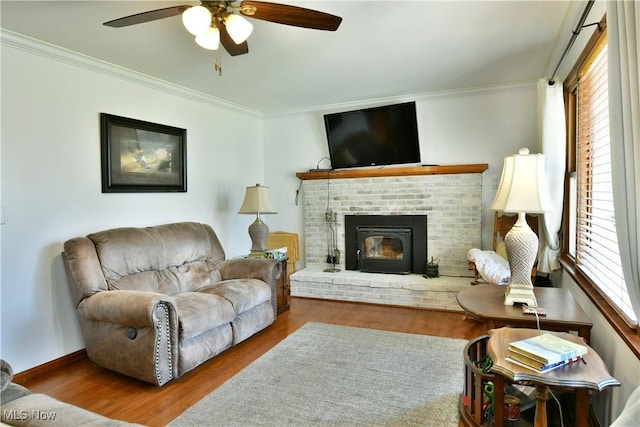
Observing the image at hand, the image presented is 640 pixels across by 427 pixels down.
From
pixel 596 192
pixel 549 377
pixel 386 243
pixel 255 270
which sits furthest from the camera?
pixel 386 243

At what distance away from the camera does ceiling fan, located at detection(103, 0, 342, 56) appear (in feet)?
6.06

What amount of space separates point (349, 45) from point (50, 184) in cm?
251

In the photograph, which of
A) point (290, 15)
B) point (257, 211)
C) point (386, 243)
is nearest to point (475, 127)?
A: point (386, 243)

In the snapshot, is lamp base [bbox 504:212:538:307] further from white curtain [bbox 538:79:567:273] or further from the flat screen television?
the flat screen television

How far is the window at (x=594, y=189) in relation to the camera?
6.64ft

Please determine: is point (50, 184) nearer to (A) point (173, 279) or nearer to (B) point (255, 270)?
(A) point (173, 279)

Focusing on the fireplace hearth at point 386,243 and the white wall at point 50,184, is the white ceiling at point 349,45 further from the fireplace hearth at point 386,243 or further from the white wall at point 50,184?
the fireplace hearth at point 386,243

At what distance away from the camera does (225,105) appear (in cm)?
461

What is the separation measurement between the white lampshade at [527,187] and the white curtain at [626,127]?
736mm

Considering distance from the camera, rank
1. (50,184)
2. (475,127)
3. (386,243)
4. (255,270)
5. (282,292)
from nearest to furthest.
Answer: (50,184)
(255,270)
(282,292)
(475,127)
(386,243)

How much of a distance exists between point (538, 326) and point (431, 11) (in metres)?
1.94

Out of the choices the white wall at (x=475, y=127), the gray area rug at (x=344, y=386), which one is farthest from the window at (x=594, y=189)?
the gray area rug at (x=344, y=386)

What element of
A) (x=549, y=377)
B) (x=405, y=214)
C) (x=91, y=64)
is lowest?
(x=549, y=377)

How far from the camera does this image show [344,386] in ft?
7.98
